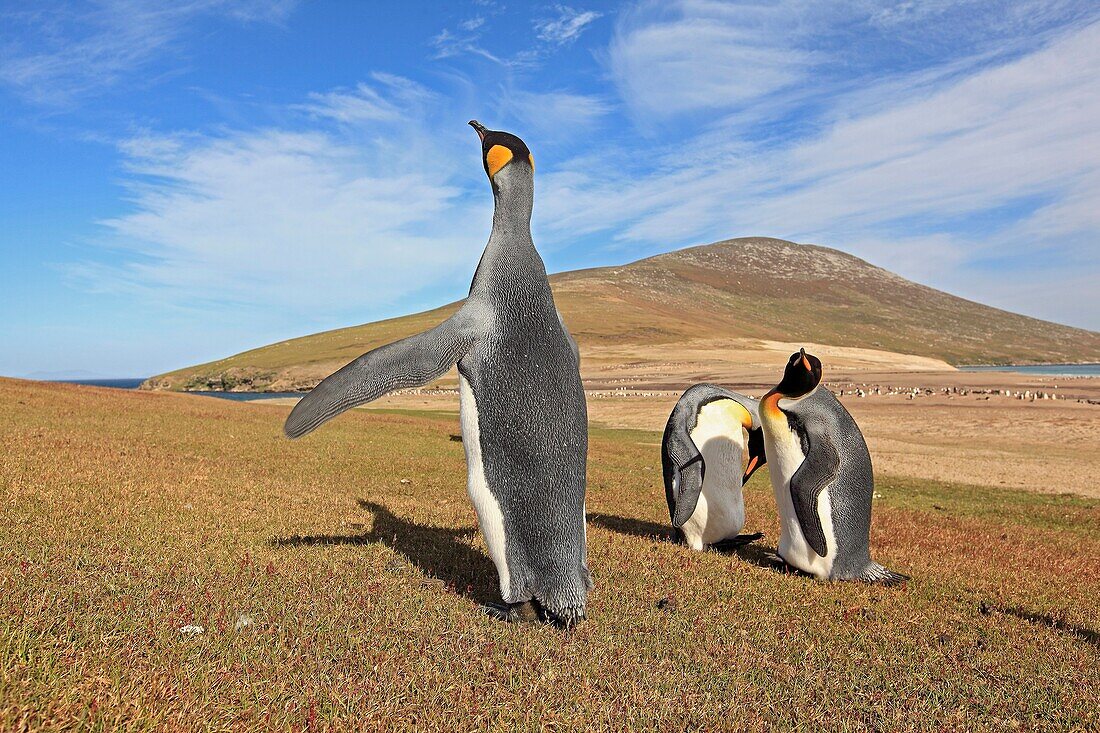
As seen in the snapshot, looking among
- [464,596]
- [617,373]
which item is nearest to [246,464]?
[464,596]

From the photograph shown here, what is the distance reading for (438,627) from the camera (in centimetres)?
438

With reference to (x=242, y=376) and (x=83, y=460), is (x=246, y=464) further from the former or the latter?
(x=242, y=376)

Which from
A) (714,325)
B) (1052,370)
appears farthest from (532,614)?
(1052,370)

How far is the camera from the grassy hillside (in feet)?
368

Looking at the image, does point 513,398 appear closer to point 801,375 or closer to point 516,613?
point 516,613

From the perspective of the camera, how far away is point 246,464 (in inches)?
440

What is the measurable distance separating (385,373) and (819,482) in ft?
14.6

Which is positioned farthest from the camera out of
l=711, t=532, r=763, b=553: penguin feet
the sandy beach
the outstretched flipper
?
the sandy beach

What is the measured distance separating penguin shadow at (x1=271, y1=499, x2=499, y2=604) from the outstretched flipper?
1.82m

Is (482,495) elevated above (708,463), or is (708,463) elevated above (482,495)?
(482,495)

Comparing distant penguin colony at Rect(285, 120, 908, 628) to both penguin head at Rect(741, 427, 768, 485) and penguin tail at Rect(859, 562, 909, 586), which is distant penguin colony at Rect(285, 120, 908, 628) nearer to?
penguin tail at Rect(859, 562, 909, 586)

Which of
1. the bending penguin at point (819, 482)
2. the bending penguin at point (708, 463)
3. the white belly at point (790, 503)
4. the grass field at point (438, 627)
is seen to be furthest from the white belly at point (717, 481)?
the bending penguin at point (819, 482)

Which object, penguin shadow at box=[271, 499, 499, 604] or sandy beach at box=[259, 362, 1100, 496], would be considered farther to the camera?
sandy beach at box=[259, 362, 1100, 496]

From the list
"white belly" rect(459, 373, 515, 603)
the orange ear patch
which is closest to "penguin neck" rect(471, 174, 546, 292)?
the orange ear patch
